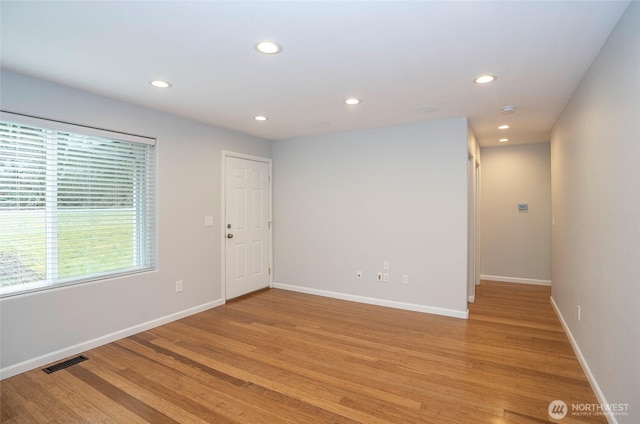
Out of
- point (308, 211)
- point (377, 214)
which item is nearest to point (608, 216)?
point (377, 214)

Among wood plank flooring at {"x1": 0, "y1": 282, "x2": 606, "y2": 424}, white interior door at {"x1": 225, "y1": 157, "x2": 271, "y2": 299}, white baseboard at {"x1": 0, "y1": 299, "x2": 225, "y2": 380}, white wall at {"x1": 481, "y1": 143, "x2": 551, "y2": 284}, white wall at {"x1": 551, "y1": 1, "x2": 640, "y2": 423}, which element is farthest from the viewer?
white wall at {"x1": 481, "y1": 143, "x2": 551, "y2": 284}

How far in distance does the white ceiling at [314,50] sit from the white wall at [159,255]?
0.63ft

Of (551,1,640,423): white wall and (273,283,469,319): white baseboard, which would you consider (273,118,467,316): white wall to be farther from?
(551,1,640,423): white wall

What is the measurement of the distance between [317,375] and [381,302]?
2.05 m

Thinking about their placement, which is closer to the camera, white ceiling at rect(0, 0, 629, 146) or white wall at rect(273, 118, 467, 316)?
white ceiling at rect(0, 0, 629, 146)

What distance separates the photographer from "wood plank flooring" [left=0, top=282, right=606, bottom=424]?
215cm

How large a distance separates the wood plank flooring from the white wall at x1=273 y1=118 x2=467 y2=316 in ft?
2.06

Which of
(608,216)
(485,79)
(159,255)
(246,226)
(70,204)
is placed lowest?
(159,255)

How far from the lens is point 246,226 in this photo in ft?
16.1

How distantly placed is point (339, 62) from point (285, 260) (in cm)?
349

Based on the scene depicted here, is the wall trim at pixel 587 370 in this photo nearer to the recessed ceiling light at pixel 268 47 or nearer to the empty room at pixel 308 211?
the empty room at pixel 308 211

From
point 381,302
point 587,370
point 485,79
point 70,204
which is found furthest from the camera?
point 381,302

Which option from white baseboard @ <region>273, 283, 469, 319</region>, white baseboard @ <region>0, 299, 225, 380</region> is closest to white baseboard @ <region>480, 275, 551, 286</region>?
white baseboard @ <region>273, 283, 469, 319</region>

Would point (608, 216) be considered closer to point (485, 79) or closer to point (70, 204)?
point (485, 79)
